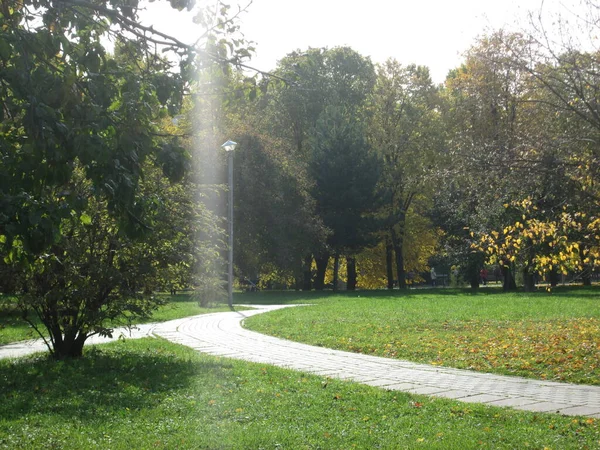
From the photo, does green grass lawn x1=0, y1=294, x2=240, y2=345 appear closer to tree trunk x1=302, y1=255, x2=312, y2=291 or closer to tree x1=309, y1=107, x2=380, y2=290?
tree x1=309, y1=107, x2=380, y2=290

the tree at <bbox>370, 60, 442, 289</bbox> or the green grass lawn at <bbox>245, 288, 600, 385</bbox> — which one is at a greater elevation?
the tree at <bbox>370, 60, 442, 289</bbox>

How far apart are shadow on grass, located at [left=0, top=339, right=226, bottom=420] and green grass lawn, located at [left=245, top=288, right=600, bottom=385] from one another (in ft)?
12.9

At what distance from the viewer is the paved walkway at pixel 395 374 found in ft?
26.2

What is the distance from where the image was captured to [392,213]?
41688 millimetres

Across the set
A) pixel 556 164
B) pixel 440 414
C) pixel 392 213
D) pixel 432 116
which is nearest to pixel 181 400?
pixel 440 414

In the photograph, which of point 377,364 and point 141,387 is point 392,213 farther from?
point 141,387

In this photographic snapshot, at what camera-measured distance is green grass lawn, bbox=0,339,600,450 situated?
6.02 m

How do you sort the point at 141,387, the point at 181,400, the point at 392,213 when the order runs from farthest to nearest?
1. the point at 392,213
2. the point at 141,387
3. the point at 181,400

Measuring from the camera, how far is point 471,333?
15.0 metres

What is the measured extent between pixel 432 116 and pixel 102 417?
40105mm

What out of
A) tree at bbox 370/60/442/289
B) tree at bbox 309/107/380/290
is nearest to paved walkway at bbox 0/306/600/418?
tree at bbox 309/107/380/290

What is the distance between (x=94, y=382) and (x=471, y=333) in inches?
342

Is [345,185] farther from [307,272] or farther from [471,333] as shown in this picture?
[471,333]

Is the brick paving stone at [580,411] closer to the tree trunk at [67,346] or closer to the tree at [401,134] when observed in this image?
the tree trunk at [67,346]
